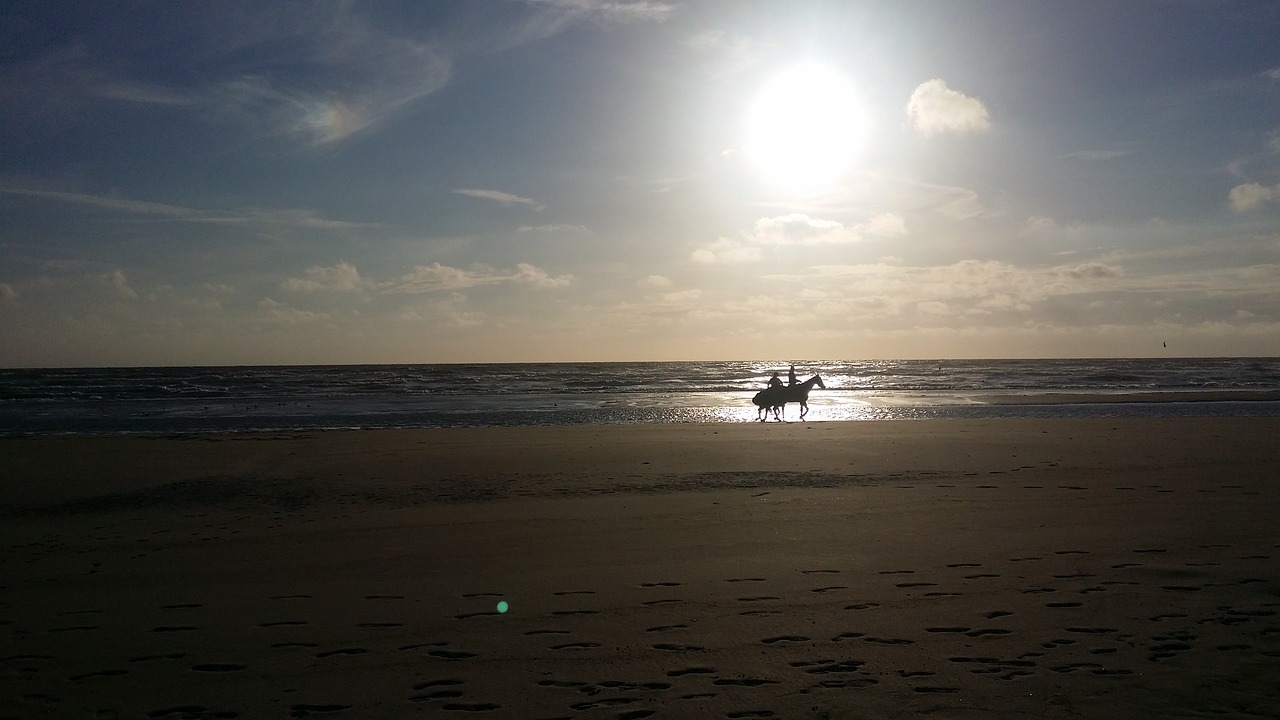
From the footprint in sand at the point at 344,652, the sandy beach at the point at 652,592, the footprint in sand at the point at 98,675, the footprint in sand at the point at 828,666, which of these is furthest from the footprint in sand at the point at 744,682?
the footprint in sand at the point at 98,675

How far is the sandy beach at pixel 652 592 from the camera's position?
462 cm

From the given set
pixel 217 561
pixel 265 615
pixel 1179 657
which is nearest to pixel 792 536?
pixel 1179 657

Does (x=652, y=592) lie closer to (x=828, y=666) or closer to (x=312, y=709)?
(x=828, y=666)

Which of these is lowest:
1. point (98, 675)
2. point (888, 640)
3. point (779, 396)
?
point (98, 675)

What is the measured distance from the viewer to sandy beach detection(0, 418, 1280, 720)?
15.1 feet

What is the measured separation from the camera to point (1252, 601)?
19.6 feet

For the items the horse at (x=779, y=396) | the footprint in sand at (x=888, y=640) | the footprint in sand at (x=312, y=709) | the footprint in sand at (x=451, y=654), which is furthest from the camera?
the horse at (x=779, y=396)

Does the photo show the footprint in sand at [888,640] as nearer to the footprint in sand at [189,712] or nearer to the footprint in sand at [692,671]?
the footprint in sand at [692,671]

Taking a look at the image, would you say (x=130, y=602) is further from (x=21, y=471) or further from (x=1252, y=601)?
(x=21, y=471)

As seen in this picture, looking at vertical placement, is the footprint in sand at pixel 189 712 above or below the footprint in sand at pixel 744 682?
below

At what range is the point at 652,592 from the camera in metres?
6.54

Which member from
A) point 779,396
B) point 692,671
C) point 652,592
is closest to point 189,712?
point 692,671

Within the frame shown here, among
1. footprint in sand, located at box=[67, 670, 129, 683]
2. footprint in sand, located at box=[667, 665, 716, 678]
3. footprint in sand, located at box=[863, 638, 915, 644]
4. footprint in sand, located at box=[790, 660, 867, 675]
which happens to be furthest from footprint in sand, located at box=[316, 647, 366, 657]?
footprint in sand, located at box=[863, 638, 915, 644]

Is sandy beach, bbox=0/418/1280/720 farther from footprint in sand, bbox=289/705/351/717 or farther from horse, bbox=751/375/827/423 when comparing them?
horse, bbox=751/375/827/423
